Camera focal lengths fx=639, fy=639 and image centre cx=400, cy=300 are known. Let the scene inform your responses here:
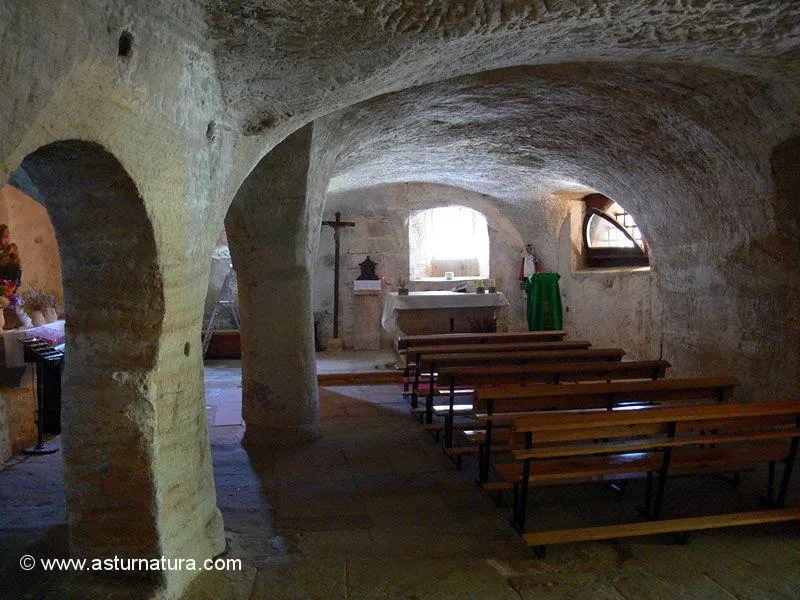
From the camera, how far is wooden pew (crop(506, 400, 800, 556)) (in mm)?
3387

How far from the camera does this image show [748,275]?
5602 millimetres

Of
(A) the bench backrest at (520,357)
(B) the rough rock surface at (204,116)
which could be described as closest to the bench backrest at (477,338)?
(A) the bench backrest at (520,357)

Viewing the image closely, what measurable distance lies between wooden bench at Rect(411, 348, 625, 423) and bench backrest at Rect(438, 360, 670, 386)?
455 mm

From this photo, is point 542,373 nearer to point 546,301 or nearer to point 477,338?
point 477,338

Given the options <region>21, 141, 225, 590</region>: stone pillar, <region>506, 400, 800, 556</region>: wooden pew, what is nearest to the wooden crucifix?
<region>506, 400, 800, 556</region>: wooden pew

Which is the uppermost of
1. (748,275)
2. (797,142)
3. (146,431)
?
(797,142)

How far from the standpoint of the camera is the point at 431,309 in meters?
10.5

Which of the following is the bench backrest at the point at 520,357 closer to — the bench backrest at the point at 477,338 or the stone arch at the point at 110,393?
the bench backrest at the point at 477,338

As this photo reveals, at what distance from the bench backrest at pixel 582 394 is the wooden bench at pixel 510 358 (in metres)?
1.37

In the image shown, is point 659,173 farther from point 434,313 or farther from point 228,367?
point 228,367

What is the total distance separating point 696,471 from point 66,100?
3.99 m

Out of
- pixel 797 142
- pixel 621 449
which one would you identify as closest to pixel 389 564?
pixel 621 449

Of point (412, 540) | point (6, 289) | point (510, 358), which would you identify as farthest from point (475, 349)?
point (6, 289)

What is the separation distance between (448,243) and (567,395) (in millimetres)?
9357
